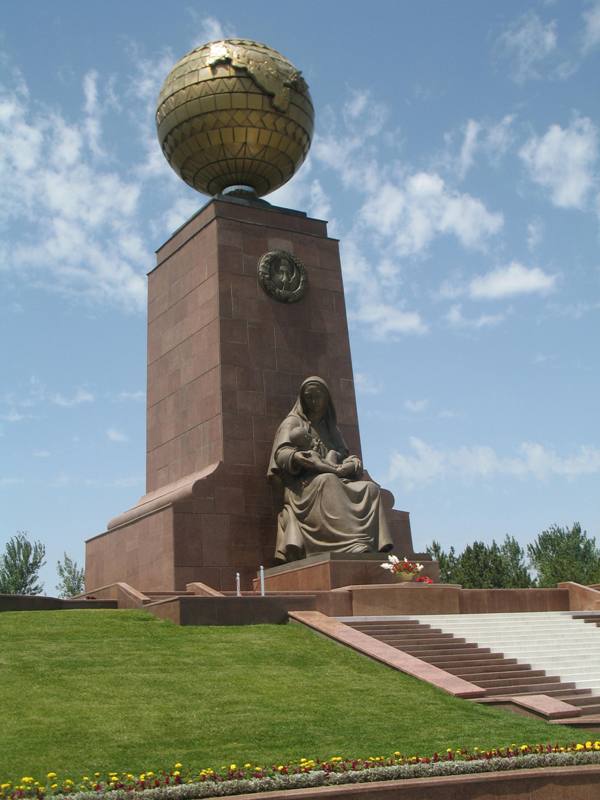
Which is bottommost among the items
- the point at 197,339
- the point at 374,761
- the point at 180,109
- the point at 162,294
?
the point at 374,761

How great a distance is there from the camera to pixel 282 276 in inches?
766

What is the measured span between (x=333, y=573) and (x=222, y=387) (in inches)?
180

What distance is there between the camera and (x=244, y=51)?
19109 mm

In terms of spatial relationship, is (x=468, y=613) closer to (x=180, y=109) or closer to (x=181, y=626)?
(x=181, y=626)

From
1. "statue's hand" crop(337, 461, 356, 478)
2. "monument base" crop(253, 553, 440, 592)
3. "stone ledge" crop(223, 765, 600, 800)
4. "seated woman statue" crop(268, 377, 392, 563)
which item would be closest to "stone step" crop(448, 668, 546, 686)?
"stone ledge" crop(223, 765, 600, 800)

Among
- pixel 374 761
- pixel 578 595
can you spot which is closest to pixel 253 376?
pixel 578 595

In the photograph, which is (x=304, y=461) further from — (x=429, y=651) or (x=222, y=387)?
(x=429, y=651)

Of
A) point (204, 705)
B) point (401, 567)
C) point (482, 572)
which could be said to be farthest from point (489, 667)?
point (482, 572)

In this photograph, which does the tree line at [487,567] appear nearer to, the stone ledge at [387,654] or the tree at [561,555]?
the tree at [561,555]

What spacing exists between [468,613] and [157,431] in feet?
25.3

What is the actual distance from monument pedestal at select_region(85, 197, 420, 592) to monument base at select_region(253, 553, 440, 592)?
1154mm

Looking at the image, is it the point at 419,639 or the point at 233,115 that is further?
the point at 233,115

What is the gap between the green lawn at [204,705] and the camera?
7.29 meters

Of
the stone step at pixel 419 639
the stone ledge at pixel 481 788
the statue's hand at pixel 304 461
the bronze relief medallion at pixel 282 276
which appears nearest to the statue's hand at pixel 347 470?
the statue's hand at pixel 304 461
